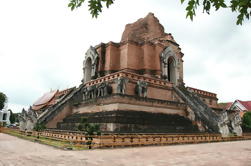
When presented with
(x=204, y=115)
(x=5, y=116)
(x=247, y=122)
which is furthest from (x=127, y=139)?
(x=5, y=116)

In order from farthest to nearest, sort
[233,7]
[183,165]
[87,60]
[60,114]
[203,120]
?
1. [87,60]
2. [60,114]
3. [203,120]
4. [183,165]
5. [233,7]

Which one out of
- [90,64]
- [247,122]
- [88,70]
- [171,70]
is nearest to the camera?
[247,122]

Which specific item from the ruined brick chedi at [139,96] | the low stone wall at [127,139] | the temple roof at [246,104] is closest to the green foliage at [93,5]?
the low stone wall at [127,139]

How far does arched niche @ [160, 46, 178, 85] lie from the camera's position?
24.5 meters

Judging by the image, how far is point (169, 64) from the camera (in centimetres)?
2739

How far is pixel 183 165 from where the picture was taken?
656 centimetres

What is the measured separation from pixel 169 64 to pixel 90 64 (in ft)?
35.0

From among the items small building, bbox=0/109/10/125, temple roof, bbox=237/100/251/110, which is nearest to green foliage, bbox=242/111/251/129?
temple roof, bbox=237/100/251/110

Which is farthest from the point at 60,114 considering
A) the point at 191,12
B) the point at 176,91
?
the point at 191,12

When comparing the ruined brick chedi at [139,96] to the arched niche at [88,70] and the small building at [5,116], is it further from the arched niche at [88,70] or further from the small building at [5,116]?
the small building at [5,116]

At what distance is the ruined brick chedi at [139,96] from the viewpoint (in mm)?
16312

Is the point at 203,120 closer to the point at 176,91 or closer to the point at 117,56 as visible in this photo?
the point at 176,91

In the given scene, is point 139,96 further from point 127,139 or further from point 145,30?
point 145,30

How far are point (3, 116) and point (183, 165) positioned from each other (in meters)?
60.2
